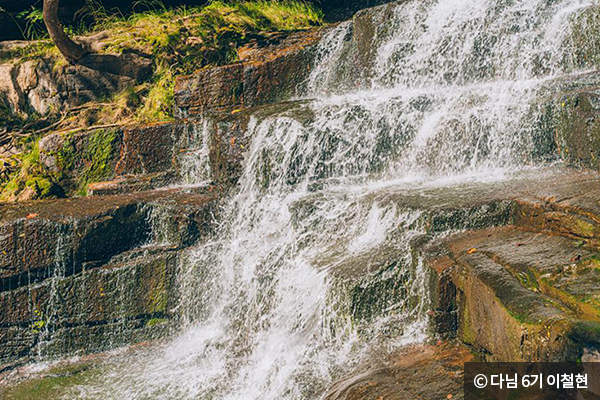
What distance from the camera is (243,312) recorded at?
541cm

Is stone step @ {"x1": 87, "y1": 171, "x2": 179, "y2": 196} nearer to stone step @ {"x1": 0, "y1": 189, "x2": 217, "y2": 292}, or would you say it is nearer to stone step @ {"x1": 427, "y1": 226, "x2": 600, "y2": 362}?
stone step @ {"x1": 0, "y1": 189, "x2": 217, "y2": 292}

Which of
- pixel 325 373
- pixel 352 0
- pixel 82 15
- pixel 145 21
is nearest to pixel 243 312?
pixel 325 373

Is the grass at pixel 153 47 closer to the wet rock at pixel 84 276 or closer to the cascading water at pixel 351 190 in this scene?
the wet rock at pixel 84 276

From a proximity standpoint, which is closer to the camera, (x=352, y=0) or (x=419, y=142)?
(x=419, y=142)

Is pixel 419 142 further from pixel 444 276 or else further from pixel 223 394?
pixel 223 394

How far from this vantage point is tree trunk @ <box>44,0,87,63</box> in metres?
A: 8.34

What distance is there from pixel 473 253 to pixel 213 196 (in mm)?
3291

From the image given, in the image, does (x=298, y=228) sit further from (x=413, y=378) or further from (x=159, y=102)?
(x=159, y=102)

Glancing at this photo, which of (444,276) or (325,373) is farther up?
(444,276)

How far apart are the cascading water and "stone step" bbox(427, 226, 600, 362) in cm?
32

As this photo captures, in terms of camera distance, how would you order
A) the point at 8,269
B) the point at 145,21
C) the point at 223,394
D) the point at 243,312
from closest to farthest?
the point at 223,394
the point at 243,312
the point at 8,269
the point at 145,21

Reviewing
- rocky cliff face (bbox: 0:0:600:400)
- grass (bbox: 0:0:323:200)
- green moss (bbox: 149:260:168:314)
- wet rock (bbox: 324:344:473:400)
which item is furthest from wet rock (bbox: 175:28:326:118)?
wet rock (bbox: 324:344:473:400)

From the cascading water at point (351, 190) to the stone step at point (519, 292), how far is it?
32cm

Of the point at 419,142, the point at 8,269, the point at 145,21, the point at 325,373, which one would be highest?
the point at 145,21
